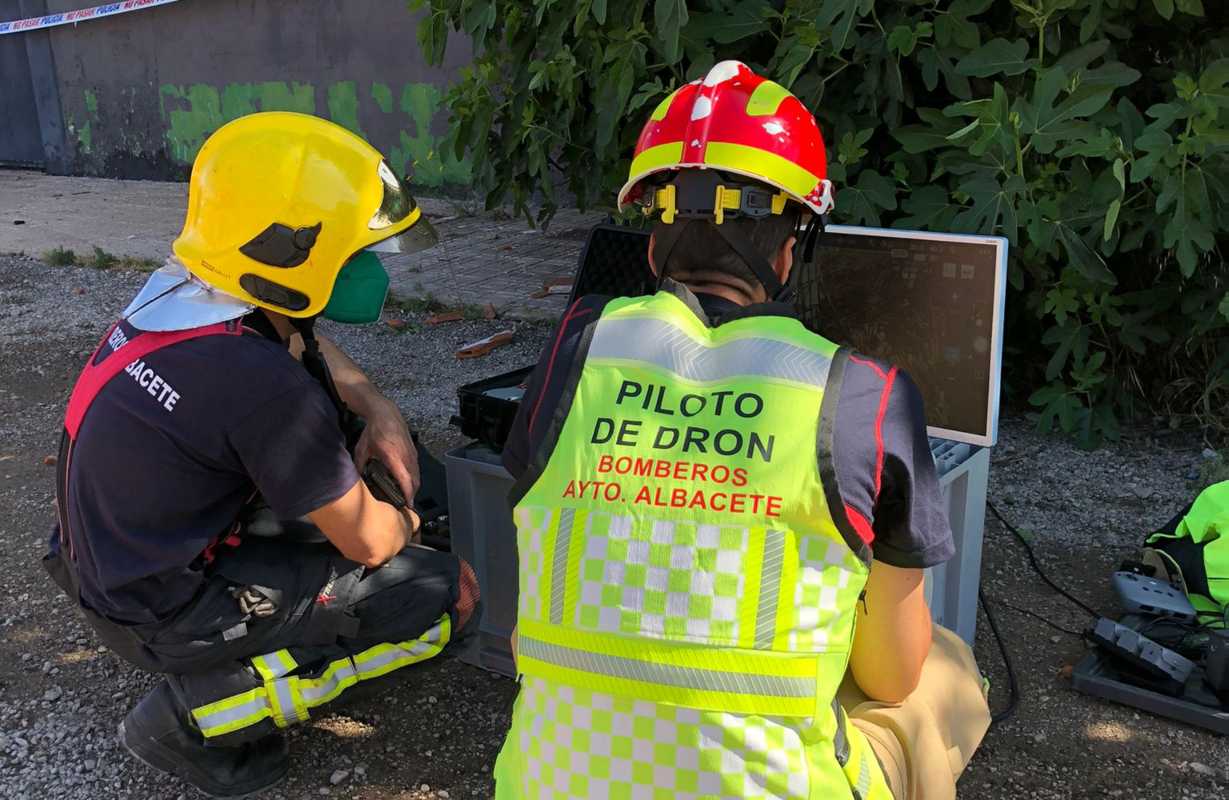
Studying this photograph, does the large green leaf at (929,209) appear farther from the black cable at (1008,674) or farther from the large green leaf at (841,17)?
the black cable at (1008,674)

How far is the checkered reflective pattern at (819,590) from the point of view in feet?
4.74

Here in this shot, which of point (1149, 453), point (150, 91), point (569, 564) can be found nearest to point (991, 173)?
point (1149, 453)

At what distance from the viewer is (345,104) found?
1038cm

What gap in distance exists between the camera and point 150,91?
12281 millimetres

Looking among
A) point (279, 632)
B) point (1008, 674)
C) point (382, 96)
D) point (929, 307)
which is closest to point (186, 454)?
point (279, 632)

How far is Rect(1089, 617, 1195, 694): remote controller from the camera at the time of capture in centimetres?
282

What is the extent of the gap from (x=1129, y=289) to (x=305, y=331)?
3395mm

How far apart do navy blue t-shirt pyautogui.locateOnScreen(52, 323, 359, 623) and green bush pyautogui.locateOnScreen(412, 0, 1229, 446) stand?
2.37m

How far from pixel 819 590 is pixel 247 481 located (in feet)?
4.84

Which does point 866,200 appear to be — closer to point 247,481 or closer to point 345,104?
point 247,481

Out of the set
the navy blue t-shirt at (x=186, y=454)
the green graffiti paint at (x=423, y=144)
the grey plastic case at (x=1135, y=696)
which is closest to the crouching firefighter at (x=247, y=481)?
the navy blue t-shirt at (x=186, y=454)

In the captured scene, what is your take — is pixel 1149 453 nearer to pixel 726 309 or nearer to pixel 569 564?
pixel 726 309

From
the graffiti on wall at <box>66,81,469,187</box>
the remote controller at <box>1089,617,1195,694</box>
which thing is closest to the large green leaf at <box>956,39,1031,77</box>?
the remote controller at <box>1089,617,1195,694</box>

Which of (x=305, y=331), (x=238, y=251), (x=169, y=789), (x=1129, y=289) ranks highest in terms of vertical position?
(x=238, y=251)
